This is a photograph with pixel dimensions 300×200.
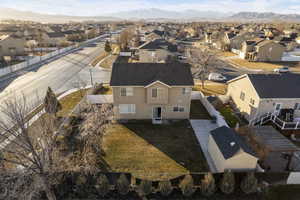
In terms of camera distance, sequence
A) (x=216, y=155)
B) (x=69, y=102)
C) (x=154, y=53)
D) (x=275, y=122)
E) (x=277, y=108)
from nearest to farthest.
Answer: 1. (x=216, y=155)
2. (x=275, y=122)
3. (x=277, y=108)
4. (x=69, y=102)
5. (x=154, y=53)

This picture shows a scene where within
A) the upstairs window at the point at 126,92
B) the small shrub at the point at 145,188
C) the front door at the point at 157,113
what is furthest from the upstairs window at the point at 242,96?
the small shrub at the point at 145,188

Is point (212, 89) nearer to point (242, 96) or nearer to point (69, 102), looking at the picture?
point (242, 96)

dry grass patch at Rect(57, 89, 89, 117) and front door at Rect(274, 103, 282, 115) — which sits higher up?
front door at Rect(274, 103, 282, 115)

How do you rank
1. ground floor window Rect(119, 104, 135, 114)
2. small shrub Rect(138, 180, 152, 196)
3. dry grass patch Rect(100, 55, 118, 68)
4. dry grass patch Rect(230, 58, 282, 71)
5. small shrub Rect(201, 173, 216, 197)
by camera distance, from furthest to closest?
dry grass patch Rect(100, 55, 118, 68)
dry grass patch Rect(230, 58, 282, 71)
ground floor window Rect(119, 104, 135, 114)
small shrub Rect(201, 173, 216, 197)
small shrub Rect(138, 180, 152, 196)

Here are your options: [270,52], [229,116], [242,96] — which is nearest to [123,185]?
[229,116]

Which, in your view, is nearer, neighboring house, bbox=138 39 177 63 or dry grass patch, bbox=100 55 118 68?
dry grass patch, bbox=100 55 118 68

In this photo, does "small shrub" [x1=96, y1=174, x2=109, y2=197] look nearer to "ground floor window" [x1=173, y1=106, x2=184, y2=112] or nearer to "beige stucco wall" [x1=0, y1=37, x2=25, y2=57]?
"ground floor window" [x1=173, y1=106, x2=184, y2=112]

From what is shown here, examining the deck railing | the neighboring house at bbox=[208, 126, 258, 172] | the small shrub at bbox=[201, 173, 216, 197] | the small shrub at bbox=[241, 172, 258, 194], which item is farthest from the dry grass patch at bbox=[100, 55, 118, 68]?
the small shrub at bbox=[241, 172, 258, 194]
